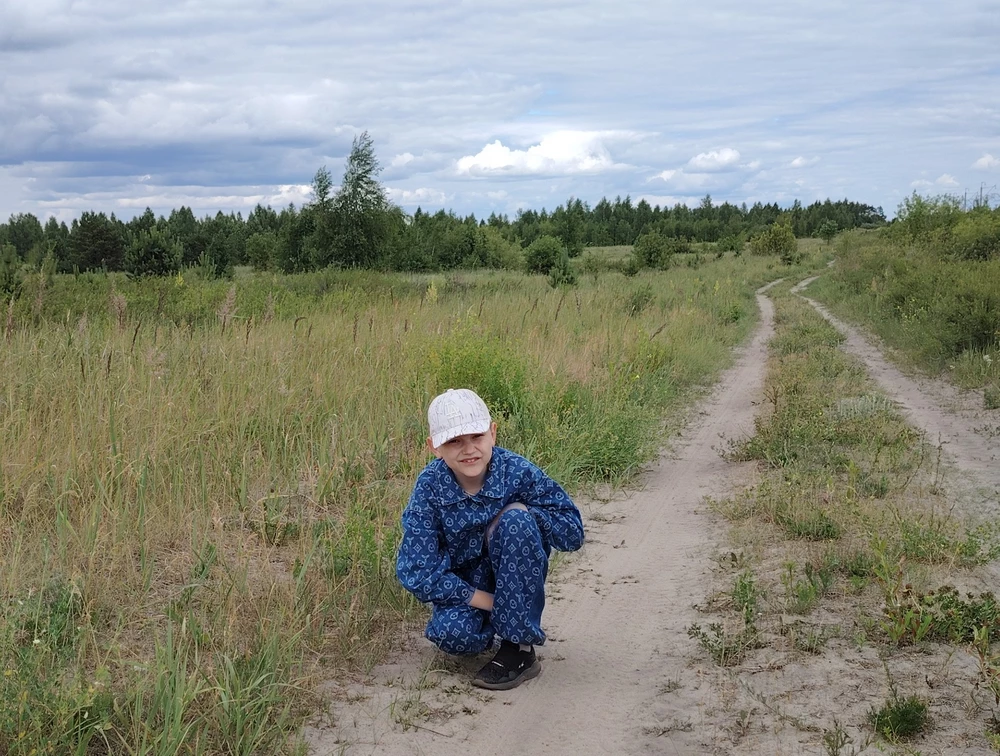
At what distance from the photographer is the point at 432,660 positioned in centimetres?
383

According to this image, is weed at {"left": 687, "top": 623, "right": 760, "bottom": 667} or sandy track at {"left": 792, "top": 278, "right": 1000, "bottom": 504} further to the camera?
sandy track at {"left": 792, "top": 278, "right": 1000, "bottom": 504}

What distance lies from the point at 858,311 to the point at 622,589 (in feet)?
61.3

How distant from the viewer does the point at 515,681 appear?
3.66 meters

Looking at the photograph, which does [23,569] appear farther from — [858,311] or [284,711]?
[858,311]

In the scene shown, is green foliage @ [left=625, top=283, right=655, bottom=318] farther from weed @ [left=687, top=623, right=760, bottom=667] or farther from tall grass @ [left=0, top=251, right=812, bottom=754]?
weed @ [left=687, top=623, right=760, bottom=667]

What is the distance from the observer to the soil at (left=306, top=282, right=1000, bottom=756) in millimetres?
3160

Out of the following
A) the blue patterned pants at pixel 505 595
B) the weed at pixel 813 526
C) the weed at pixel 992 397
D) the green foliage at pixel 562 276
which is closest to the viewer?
the blue patterned pants at pixel 505 595

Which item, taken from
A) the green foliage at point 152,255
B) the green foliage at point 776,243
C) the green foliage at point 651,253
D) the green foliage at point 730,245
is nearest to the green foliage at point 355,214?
the green foliage at point 152,255

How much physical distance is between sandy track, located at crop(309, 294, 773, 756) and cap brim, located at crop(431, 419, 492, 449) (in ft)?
3.30

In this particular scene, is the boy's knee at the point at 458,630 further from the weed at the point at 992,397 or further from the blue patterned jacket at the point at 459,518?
the weed at the point at 992,397

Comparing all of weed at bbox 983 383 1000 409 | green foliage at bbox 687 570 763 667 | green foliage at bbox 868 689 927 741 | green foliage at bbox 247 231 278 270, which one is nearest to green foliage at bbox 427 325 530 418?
green foliage at bbox 687 570 763 667

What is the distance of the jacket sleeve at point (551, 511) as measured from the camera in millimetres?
3650

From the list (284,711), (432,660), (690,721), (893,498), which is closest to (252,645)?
(284,711)

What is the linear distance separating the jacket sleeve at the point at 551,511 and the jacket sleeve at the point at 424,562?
40 cm
